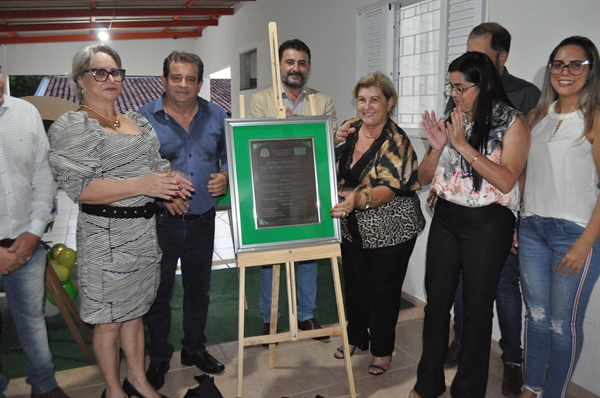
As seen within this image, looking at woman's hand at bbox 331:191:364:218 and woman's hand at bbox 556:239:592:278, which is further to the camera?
woman's hand at bbox 331:191:364:218

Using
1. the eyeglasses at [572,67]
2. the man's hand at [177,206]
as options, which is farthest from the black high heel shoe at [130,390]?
the eyeglasses at [572,67]

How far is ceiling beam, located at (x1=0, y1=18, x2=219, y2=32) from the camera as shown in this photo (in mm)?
10305

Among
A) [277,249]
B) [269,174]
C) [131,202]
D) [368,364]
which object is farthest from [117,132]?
[368,364]

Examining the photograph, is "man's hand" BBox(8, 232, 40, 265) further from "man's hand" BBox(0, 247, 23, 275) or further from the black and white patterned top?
the black and white patterned top

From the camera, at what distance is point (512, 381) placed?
8.67 ft

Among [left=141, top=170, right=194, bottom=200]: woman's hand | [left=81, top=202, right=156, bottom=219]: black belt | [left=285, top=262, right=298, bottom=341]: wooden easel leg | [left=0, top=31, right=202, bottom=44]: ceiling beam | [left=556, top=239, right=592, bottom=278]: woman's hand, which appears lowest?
[left=285, top=262, right=298, bottom=341]: wooden easel leg

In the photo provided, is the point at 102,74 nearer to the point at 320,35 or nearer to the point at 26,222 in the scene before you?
the point at 26,222

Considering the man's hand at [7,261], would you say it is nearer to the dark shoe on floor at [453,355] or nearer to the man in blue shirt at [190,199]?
the man in blue shirt at [190,199]

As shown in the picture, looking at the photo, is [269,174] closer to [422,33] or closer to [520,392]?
[520,392]

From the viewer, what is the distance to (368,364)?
294cm

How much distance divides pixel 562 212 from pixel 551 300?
0.40 meters

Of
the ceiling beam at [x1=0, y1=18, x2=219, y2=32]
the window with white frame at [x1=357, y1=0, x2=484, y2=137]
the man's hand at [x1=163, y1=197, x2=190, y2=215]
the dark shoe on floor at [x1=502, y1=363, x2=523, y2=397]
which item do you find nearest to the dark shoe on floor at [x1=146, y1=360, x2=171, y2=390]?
the man's hand at [x1=163, y1=197, x2=190, y2=215]

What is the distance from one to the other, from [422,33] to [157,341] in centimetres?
278

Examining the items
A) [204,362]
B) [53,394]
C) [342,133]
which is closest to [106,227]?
[53,394]
